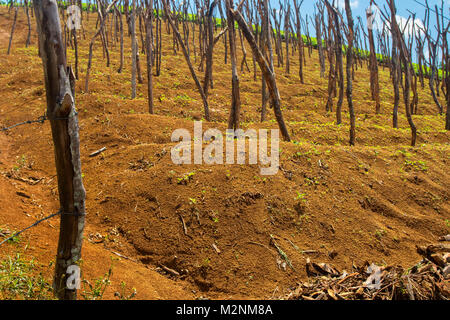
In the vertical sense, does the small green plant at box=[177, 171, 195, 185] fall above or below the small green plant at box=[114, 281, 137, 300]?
above

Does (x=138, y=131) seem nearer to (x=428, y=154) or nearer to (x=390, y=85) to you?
(x=428, y=154)

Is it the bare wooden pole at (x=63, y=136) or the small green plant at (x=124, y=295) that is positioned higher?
the bare wooden pole at (x=63, y=136)

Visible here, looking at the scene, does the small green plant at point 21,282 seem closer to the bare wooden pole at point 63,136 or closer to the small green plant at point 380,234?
the bare wooden pole at point 63,136

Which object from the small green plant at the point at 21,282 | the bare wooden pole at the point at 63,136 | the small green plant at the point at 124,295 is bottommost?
the small green plant at the point at 124,295

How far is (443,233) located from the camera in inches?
184

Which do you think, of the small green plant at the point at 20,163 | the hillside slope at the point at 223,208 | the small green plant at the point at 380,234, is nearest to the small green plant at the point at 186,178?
the hillside slope at the point at 223,208

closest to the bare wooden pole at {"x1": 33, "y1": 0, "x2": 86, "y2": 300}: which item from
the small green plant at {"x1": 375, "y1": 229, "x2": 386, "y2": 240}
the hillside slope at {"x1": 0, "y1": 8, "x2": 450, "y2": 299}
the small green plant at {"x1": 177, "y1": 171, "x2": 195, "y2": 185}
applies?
the hillside slope at {"x1": 0, "y1": 8, "x2": 450, "y2": 299}

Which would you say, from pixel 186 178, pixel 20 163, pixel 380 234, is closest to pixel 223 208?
pixel 186 178

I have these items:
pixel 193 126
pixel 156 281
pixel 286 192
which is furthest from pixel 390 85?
pixel 156 281

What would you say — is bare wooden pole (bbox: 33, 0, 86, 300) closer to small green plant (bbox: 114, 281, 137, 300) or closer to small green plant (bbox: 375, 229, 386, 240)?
small green plant (bbox: 114, 281, 137, 300)

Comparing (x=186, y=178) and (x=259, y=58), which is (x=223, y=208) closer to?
(x=186, y=178)

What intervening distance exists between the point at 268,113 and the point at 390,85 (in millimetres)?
13095

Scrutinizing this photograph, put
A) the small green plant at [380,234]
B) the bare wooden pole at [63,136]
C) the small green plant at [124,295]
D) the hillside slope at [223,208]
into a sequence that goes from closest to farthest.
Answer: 1. the bare wooden pole at [63,136]
2. the small green plant at [124,295]
3. the hillside slope at [223,208]
4. the small green plant at [380,234]

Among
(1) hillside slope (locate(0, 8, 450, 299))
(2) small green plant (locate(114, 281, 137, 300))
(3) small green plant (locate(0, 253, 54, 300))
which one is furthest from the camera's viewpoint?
(1) hillside slope (locate(0, 8, 450, 299))
